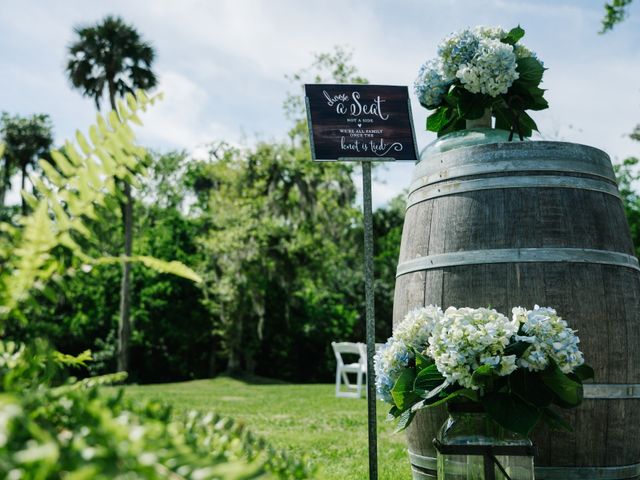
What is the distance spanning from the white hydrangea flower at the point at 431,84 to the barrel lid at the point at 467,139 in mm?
209

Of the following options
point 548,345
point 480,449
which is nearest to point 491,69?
point 548,345

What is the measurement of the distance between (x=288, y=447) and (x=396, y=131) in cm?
260

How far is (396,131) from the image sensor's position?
372 centimetres

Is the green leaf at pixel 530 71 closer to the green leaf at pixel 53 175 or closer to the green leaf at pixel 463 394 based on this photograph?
the green leaf at pixel 463 394

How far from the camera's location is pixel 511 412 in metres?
2.29

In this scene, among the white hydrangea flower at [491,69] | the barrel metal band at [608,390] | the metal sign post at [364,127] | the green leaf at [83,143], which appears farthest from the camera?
the metal sign post at [364,127]

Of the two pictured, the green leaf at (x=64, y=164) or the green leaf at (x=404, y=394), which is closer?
the green leaf at (x=64, y=164)

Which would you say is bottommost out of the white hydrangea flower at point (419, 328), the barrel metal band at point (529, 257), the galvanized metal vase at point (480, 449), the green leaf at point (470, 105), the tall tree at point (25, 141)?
the galvanized metal vase at point (480, 449)

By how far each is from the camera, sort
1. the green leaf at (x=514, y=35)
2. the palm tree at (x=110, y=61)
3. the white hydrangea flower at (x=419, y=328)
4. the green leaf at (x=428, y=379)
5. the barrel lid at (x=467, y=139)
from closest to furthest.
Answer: the green leaf at (x=428, y=379), the white hydrangea flower at (x=419, y=328), the barrel lid at (x=467, y=139), the green leaf at (x=514, y=35), the palm tree at (x=110, y=61)

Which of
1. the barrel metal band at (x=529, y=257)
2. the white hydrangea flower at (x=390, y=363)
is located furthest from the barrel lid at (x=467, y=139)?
the white hydrangea flower at (x=390, y=363)

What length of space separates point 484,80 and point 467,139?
11.0 inches

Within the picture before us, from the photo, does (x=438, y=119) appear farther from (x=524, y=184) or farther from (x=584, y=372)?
(x=584, y=372)

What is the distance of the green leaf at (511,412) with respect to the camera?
2.25 meters

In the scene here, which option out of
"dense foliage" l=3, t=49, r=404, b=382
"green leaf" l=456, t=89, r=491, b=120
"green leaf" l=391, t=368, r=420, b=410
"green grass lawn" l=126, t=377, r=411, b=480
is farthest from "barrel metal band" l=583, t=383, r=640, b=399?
"dense foliage" l=3, t=49, r=404, b=382
